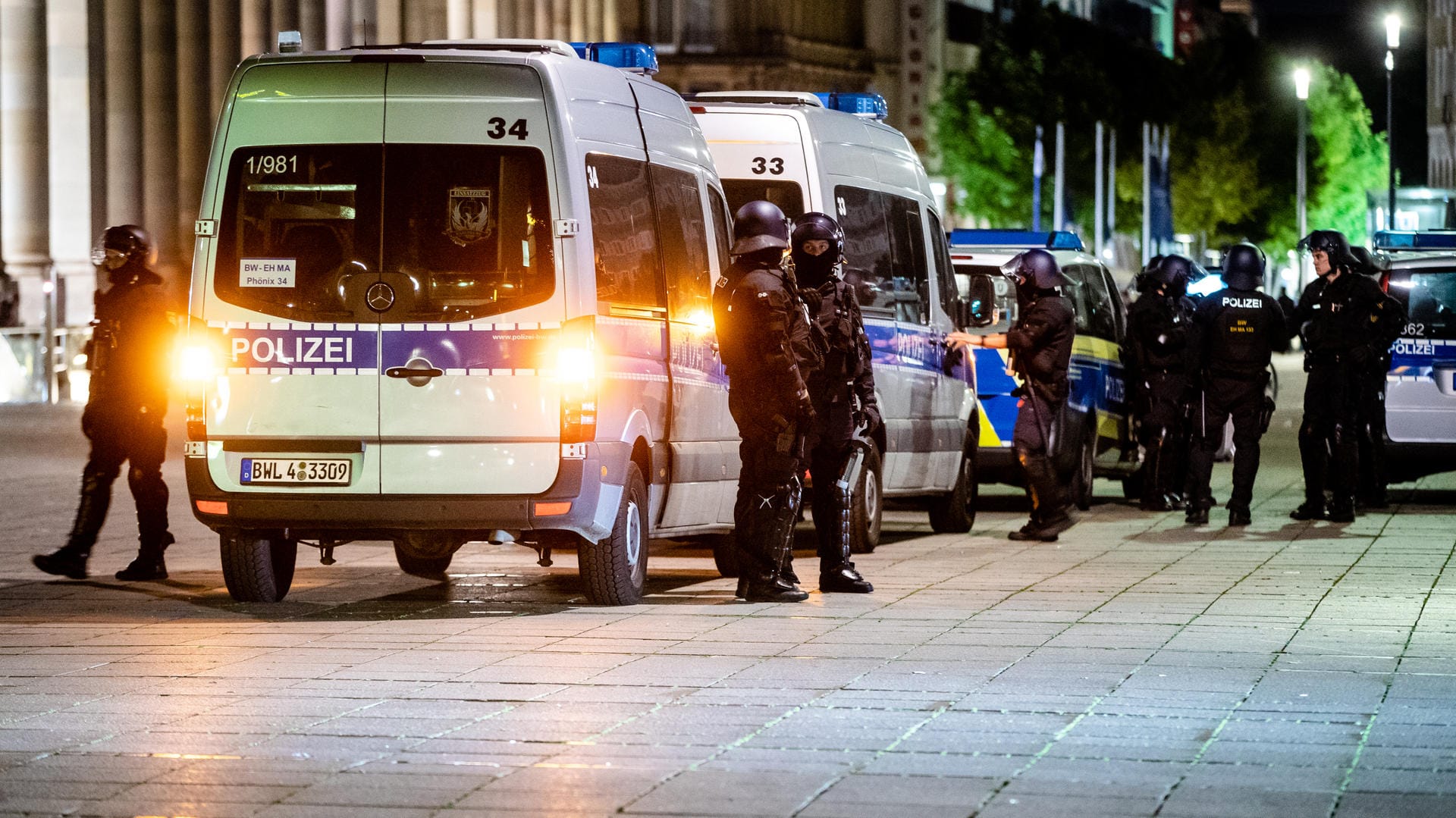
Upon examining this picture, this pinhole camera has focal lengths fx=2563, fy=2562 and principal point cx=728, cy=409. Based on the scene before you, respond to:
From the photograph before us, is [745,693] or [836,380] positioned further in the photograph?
[836,380]

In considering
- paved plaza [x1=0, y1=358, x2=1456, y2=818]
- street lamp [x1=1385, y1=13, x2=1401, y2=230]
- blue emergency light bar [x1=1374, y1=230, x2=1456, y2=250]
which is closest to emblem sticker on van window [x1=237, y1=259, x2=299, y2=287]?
paved plaza [x1=0, y1=358, x2=1456, y2=818]

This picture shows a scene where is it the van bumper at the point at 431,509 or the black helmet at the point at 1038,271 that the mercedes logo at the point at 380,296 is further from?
the black helmet at the point at 1038,271

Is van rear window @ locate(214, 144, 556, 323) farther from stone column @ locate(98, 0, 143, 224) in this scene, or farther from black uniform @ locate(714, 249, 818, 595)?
stone column @ locate(98, 0, 143, 224)

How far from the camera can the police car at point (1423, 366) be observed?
1834cm

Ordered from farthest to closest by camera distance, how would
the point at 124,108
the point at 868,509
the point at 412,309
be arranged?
the point at 124,108 → the point at 868,509 → the point at 412,309

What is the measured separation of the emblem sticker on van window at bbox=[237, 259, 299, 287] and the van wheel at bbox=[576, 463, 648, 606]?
171cm

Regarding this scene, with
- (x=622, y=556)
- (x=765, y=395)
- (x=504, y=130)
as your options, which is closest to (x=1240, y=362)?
(x=765, y=395)

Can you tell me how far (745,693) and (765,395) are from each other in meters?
3.05

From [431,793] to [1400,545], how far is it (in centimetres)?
959

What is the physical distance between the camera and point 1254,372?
652 inches

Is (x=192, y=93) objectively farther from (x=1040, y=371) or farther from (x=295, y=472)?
(x=295, y=472)

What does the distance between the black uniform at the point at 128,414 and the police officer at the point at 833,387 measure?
330 cm

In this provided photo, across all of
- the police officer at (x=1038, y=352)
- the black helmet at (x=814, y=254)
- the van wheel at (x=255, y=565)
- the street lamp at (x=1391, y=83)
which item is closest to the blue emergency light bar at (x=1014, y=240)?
the police officer at (x=1038, y=352)

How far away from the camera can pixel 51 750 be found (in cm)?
754
